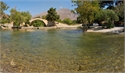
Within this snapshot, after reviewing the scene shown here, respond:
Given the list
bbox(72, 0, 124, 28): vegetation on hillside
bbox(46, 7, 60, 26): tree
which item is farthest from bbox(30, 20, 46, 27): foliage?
bbox(72, 0, 124, 28): vegetation on hillside

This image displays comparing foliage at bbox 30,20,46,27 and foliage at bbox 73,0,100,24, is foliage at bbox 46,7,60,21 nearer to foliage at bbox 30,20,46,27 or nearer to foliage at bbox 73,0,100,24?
foliage at bbox 30,20,46,27

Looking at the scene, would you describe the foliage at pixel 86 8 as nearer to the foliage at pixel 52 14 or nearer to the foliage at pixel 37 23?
the foliage at pixel 37 23

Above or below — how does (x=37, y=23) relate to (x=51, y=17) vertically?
below

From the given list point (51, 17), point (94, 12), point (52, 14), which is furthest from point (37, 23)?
point (94, 12)

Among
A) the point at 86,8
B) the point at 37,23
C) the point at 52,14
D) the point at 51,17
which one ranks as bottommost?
the point at 37,23

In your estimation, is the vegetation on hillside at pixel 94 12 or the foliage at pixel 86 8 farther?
the foliage at pixel 86 8

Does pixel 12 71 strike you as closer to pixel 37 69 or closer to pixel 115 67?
pixel 37 69

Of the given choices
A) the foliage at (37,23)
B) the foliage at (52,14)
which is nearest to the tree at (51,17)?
the foliage at (52,14)

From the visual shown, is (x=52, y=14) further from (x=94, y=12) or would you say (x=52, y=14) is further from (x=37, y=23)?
(x=94, y=12)

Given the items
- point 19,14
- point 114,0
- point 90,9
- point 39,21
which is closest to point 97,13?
→ point 90,9

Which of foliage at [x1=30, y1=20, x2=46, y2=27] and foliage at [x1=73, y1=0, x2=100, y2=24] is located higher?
foliage at [x1=73, y1=0, x2=100, y2=24]

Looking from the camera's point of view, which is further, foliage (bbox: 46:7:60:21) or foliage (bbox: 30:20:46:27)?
foliage (bbox: 46:7:60:21)

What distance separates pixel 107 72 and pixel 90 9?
88.8ft

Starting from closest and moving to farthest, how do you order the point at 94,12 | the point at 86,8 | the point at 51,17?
the point at 86,8
the point at 94,12
the point at 51,17
